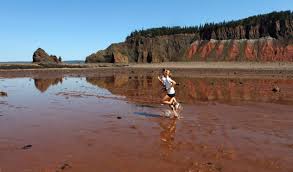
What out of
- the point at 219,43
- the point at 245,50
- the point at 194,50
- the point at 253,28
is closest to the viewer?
the point at 245,50

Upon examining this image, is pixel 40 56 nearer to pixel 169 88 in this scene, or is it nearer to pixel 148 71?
pixel 148 71

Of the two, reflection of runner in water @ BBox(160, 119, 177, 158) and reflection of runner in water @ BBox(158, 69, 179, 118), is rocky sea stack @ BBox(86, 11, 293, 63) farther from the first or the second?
reflection of runner in water @ BBox(160, 119, 177, 158)

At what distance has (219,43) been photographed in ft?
428

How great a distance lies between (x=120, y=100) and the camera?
20.6 m

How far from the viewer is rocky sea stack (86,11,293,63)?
117 metres

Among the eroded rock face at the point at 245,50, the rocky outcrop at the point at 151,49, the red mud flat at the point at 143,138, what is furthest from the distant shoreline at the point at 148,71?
the rocky outcrop at the point at 151,49

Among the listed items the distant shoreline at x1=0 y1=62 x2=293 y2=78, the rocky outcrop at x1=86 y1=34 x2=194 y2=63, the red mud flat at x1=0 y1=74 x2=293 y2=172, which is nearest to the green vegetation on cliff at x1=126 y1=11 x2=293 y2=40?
the rocky outcrop at x1=86 y1=34 x2=194 y2=63

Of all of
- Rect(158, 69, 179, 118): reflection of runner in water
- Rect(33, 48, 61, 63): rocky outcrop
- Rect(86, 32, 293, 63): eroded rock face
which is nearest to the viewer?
Rect(158, 69, 179, 118): reflection of runner in water

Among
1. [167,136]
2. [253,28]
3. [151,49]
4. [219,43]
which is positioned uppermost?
[253,28]

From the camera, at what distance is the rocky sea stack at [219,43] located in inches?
4611

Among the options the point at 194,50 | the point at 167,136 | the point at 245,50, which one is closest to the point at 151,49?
the point at 194,50

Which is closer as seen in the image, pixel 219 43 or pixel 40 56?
pixel 40 56

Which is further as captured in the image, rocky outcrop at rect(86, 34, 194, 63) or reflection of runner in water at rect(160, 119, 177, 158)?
rocky outcrop at rect(86, 34, 194, 63)

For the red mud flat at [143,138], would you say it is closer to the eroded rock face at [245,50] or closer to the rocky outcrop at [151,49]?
the eroded rock face at [245,50]
